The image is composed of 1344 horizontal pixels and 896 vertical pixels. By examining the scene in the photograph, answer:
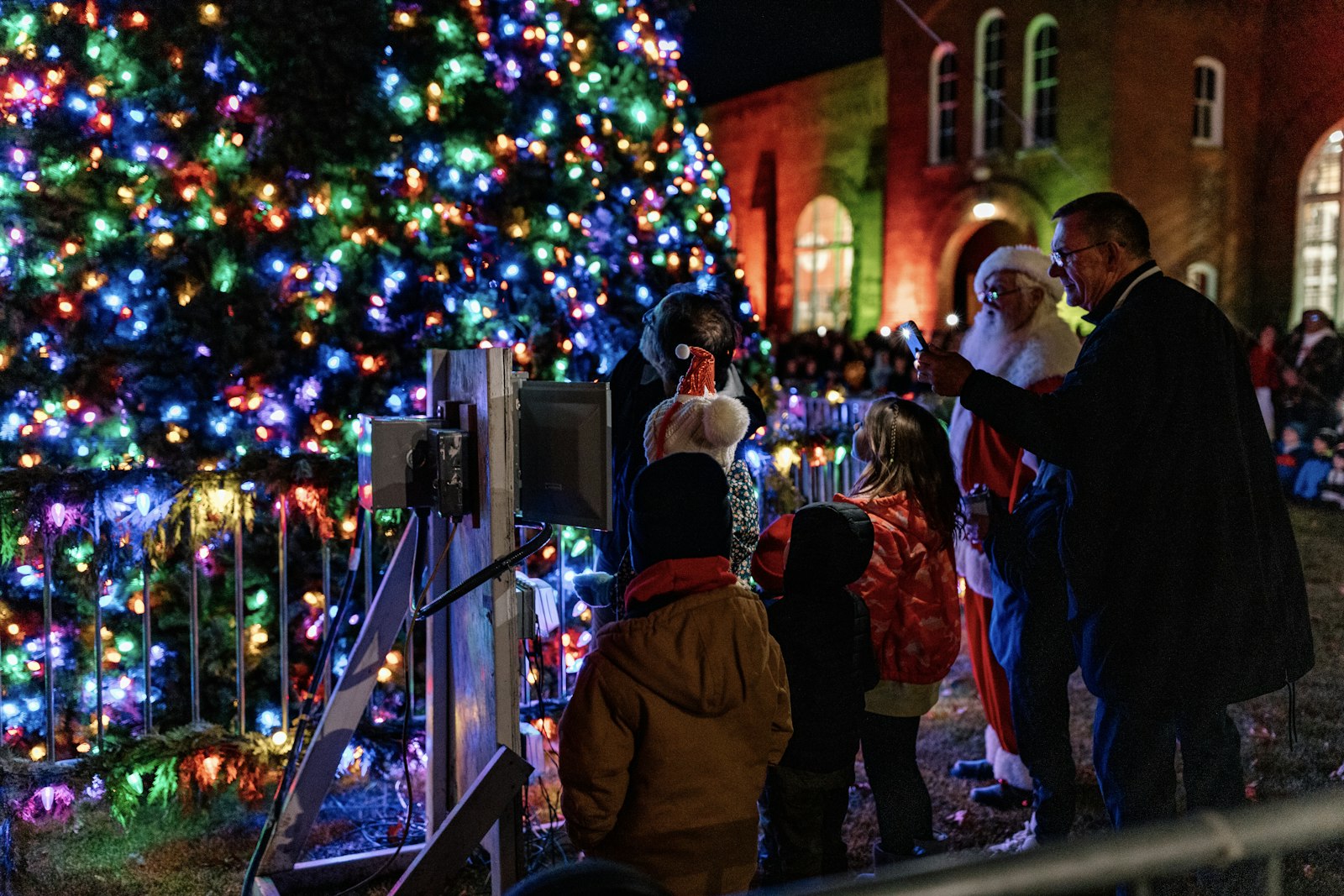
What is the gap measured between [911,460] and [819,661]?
0.86m

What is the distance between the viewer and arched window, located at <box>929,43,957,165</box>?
2238 cm

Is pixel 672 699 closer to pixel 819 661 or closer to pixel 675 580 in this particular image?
pixel 675 580

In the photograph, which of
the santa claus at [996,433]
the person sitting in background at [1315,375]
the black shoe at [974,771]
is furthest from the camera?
the person sitting in background at [1315,375]

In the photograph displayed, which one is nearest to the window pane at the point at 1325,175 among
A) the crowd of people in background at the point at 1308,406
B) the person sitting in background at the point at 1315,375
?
the crowd of people in background at the point at 1308,406

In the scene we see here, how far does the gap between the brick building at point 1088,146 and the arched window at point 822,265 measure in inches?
10.5

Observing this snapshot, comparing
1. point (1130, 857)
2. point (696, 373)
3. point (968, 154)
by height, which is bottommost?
point (1130, 857)

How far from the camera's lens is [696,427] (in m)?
3.14

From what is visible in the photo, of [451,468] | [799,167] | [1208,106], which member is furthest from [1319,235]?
[451,468]

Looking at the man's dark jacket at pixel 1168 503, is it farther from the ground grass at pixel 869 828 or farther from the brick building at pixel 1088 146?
the brick building at pixel 1088 146

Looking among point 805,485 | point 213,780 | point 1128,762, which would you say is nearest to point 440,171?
point 805,485

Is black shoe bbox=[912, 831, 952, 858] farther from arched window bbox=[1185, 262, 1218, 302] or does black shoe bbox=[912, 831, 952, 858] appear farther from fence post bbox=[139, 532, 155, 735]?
arched window bbox=[1185, 262, 1218, 302]

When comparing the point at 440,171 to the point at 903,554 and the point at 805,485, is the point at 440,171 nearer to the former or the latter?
the point at 805,485

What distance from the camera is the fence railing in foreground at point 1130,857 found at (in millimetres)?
1496

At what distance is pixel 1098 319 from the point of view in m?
3.57
